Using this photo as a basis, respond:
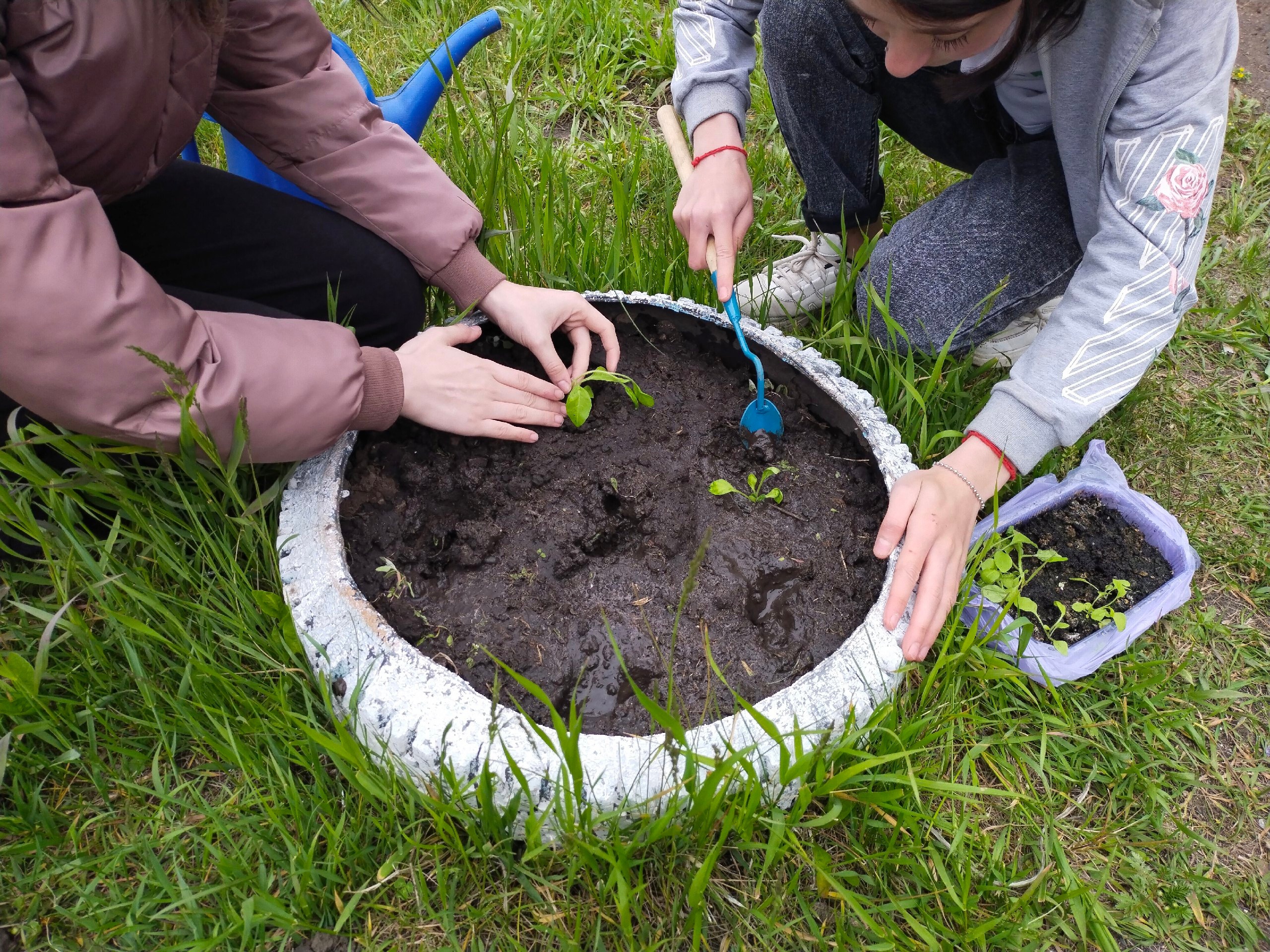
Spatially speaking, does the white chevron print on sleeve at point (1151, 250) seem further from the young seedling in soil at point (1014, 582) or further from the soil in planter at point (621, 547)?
the soil in planter at point (621, 547)

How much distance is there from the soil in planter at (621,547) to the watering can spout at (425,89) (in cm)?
73

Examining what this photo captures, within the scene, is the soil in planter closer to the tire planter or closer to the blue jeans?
the tire planter

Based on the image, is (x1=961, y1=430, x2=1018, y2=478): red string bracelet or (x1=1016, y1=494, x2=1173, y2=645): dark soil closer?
(x1=961, y1=430, x2=1018, y2=478): red string bracelet

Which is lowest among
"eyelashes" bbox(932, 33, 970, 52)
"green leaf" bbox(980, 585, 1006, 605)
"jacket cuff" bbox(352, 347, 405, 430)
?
"green leaf" bbox(980, 585, 1006, 605)

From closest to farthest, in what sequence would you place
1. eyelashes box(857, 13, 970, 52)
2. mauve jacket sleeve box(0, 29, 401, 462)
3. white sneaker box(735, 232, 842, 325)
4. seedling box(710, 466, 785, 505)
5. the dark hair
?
1. mauve jacket sleeve box(0, 29, 401, 462)
2. the dark hair
3. eyelashes box(857, 13, 970, 52)
4. seedling box(710, 466, 785, 505)
5. white sneaker box(735, 232, 842, 325)

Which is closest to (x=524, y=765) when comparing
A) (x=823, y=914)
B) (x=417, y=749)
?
(x=417, y=749)

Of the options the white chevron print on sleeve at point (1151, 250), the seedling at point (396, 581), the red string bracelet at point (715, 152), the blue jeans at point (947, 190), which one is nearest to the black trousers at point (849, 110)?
the blue jeans at point (947, 190)

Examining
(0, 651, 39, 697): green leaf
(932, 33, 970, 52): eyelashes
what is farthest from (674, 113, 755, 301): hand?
(0, 651, 39, 697): green leaf

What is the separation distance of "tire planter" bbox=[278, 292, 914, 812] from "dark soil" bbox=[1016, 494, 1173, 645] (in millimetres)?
441

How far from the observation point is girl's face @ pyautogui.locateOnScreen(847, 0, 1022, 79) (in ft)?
3.83

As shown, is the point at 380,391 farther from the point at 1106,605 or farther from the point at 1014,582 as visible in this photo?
the point at 1106,605

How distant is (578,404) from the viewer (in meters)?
1.46

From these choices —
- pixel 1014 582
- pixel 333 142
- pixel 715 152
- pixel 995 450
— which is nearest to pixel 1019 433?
pixel 995 450

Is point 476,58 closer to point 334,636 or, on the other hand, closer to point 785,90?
point 785,90
